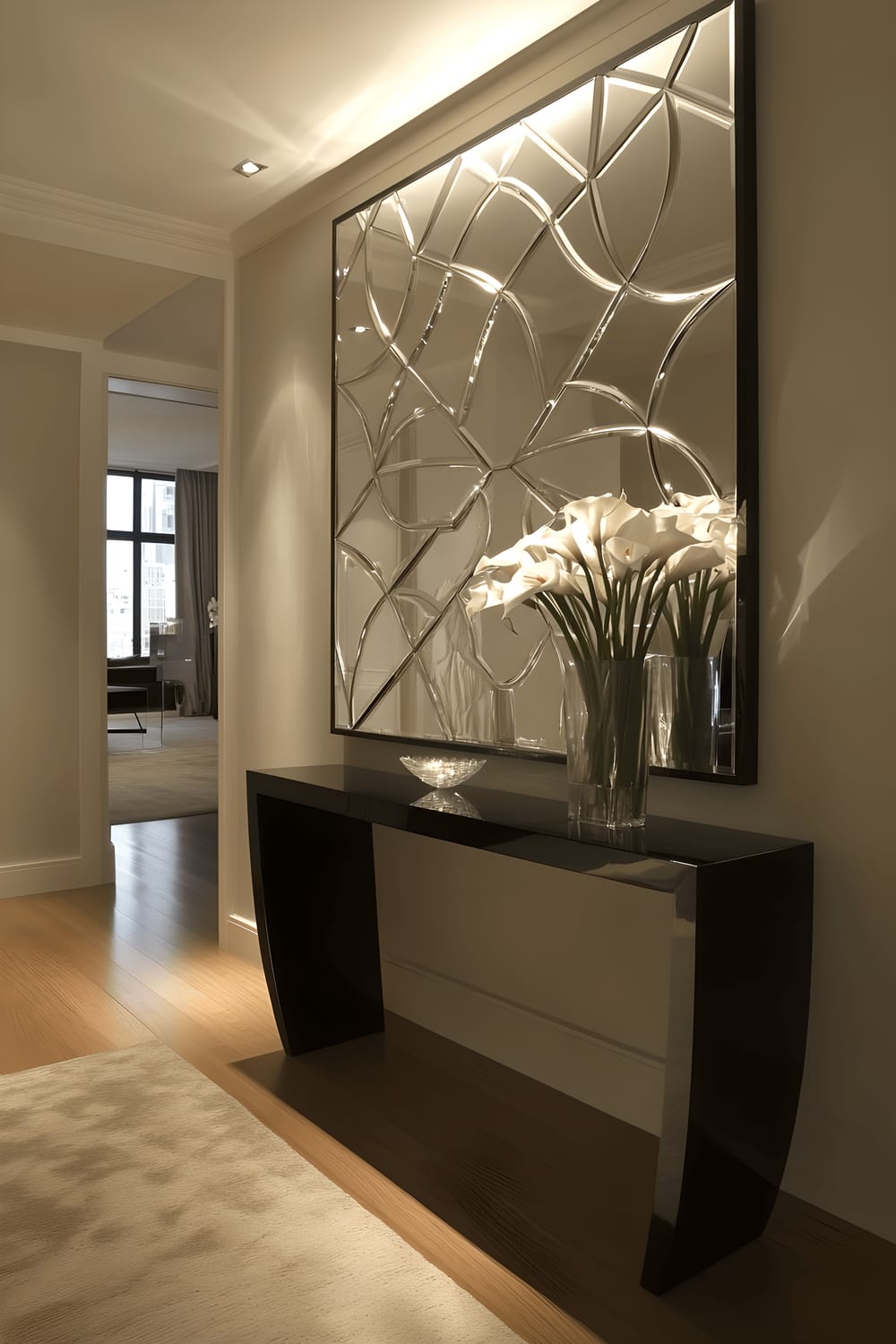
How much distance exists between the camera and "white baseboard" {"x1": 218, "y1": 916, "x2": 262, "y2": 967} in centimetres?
358

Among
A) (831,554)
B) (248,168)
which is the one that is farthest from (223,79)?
(831,554)

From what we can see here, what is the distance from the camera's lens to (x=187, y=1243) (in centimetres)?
186

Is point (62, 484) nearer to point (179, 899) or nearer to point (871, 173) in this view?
point (179, 899)

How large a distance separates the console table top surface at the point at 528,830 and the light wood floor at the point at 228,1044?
699 millimetres

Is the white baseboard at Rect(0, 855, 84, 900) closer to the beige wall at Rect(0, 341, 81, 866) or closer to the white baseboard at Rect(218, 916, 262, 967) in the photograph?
the beige wall at Rect(0, 341, 81, 866)

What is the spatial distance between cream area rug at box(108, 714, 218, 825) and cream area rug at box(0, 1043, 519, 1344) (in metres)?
3.72

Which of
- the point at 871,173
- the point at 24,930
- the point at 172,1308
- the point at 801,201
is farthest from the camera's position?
the point at 24,930

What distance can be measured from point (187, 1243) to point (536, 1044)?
0.99 metres

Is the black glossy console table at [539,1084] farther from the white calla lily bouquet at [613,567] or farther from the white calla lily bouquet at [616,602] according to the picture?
the white calla lily bouquet at [613,567]

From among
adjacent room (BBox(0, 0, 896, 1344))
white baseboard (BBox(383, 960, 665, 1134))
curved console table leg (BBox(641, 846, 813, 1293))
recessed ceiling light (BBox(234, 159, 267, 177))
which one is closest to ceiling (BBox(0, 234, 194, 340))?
adjacent room (BBox(0, 0, 896, 1344))

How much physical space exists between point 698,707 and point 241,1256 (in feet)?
4.25

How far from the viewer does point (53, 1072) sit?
103 inches

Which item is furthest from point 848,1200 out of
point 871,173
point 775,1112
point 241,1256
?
point 871,173

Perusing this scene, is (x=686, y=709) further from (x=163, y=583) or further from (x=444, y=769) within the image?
(x=163, y=583)
